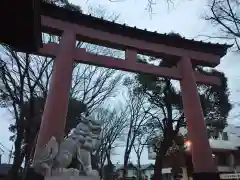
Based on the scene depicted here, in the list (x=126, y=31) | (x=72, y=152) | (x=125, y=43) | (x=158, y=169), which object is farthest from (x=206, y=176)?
(x=158, y=169)

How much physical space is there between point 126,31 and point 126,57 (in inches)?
41.0

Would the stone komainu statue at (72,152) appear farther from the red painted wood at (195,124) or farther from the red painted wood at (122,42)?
the red painted wood at (195,124)

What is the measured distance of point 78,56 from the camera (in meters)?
8.29

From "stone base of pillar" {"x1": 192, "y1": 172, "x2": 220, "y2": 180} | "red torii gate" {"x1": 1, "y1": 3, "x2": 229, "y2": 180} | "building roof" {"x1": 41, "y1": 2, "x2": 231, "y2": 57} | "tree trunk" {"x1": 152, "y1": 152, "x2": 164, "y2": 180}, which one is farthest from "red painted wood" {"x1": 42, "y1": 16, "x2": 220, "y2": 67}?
"tree trunk" {"x1": 152, "y1": 152, "x2": 164, "y2": 180}

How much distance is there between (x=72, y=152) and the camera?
5.29 meters

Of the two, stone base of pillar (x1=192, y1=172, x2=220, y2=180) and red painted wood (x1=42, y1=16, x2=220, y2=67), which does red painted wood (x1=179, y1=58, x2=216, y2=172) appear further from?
red painted wood (x1=42, y1=16, x2=220, y2=67)

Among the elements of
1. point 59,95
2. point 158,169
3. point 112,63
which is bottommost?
point 158,169

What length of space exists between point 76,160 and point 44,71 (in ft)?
24.8

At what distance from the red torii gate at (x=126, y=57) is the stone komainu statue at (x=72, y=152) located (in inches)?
63.2

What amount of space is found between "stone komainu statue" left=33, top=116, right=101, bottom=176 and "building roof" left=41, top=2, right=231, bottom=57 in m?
4.33

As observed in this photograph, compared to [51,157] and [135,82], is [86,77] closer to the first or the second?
[135,82]

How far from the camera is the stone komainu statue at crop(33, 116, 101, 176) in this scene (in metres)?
5.02

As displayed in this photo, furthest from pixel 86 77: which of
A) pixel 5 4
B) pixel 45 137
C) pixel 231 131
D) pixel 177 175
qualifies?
pixel 231 131

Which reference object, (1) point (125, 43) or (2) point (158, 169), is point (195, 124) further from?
(2) point (158, 169)
